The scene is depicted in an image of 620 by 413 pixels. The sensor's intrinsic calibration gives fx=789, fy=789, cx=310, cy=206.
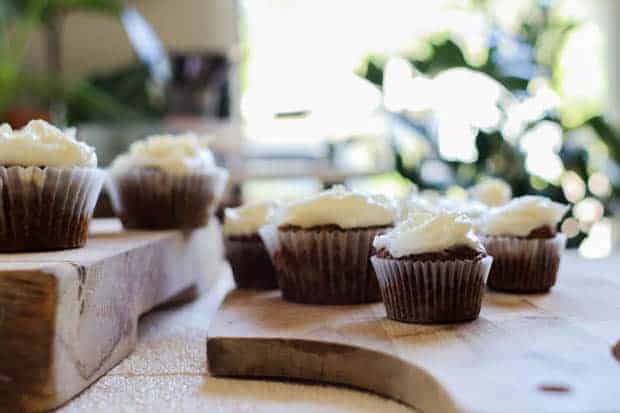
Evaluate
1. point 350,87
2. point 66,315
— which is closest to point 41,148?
point 66,315

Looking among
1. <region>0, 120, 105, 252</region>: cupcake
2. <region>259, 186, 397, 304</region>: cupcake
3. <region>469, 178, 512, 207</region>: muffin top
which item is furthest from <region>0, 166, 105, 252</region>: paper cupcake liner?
<region>469, 178, 512, 207</region>: muffin top

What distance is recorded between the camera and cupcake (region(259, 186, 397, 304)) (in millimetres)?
1181

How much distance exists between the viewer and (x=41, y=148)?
1.03 m

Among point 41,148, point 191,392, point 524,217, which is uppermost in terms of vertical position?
point 41,148

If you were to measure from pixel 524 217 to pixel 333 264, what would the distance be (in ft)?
1.05

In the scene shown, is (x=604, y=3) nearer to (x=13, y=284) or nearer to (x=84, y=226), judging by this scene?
(x=84, y=226)

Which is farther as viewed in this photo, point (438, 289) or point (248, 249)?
point (248, 249)

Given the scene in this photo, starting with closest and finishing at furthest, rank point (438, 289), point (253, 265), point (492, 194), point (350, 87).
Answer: point (438, 289), point (253, 265), point (492, 194), point (350, 87)

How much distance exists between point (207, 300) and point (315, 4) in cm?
283

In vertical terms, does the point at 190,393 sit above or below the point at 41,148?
below

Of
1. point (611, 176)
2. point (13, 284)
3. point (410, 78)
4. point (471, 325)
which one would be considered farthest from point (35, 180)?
point (611, 176)

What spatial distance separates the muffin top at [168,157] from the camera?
1.42 m

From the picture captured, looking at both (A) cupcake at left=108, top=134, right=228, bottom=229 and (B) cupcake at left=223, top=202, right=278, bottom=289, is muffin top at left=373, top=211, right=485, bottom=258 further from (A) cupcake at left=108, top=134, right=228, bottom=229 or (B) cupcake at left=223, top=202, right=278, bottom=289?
(A) cupcake at left=108, top=134, right=228, bottom=229

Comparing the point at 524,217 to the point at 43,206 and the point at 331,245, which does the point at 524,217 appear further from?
the point at 43,206
